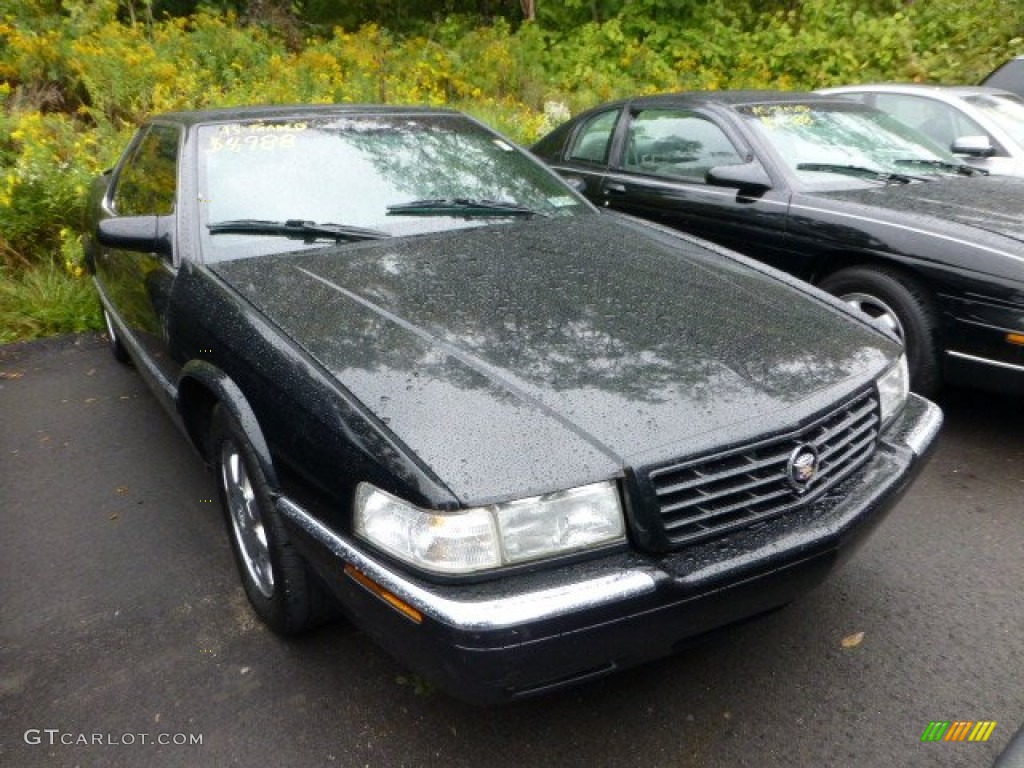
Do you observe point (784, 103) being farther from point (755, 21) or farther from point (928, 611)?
point (755, 21)

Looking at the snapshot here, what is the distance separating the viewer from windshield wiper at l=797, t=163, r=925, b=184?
4176 mm

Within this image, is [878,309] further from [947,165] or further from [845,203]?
[947,165]

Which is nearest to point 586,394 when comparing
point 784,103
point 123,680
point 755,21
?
point 123,680

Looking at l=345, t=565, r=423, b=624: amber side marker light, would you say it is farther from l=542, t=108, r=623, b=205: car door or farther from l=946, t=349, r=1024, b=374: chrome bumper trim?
l=542, t=108, r=623, b=205: car door

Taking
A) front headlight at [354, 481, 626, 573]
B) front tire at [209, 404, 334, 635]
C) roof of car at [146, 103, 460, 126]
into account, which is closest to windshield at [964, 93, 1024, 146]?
roof of car at [146, 103, 460, 126]

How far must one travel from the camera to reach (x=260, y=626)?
2.57 metres

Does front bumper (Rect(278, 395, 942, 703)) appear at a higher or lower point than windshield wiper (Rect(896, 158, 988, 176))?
lower

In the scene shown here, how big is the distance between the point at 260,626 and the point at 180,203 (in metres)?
1.54

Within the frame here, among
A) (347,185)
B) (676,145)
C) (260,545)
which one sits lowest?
(260,545)

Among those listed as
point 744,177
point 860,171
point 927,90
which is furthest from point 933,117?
point 744,177

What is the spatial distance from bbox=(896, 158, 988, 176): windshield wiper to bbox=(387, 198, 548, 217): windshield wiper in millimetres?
2478

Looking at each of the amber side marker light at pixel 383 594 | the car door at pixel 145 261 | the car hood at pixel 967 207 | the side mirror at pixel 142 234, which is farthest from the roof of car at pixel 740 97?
the amber side marker light at pixel 383 594

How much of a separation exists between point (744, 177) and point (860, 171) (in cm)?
62

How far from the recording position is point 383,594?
1776 millimetres
